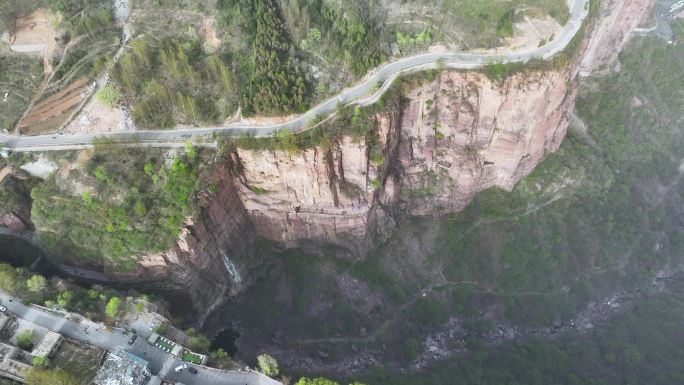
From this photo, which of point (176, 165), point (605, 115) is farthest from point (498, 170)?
point (176, 165)

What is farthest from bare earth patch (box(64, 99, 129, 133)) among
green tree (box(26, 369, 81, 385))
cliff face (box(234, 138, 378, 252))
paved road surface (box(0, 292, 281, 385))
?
green tree (box(26, 369, 81, 385))

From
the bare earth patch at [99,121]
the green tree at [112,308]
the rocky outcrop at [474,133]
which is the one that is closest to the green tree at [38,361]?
the green tree at [112,308]

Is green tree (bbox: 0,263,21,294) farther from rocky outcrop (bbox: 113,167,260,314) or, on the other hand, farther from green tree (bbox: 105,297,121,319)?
A: rocky outcrop (bbox: 113,167,260,314)

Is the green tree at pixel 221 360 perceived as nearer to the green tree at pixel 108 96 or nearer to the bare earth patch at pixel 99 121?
the bare earth patch at pixel 99 121

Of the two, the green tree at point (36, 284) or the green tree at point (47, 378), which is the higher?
the green tree at point (36, 284)

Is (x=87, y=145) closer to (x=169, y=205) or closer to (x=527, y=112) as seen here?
(x=169, y=205)

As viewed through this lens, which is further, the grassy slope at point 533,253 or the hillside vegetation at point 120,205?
the grassy slope at point 533,253

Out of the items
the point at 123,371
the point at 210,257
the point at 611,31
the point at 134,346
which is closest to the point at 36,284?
the point at 134,346
